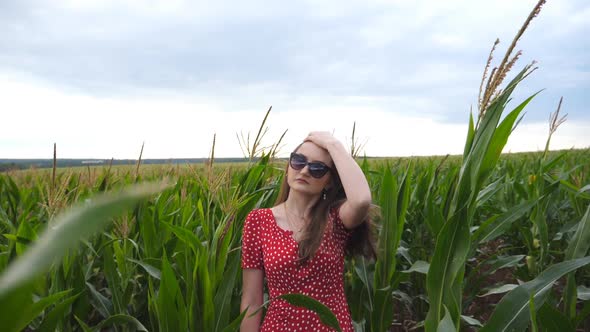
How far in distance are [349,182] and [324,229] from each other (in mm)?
231

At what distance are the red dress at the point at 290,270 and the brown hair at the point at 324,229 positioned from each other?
68mm

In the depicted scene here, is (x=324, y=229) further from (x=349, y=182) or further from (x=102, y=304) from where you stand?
(x=102, y=304)

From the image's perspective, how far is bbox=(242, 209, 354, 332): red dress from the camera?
2072mm

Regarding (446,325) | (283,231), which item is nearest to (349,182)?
(283,231)

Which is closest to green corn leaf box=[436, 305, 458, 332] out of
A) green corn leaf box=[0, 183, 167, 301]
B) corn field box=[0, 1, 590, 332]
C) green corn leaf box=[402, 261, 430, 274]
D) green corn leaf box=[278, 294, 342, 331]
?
corn field box=[0, 1, 590, 332]

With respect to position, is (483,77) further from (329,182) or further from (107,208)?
(107,208)

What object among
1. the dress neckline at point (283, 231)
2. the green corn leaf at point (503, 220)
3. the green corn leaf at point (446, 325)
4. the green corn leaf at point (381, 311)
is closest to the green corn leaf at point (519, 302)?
the green corn leaf at point (446, 325)

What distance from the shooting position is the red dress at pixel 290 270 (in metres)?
2.07

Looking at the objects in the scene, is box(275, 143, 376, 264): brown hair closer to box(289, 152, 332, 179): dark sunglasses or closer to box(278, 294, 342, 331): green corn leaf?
box(289, 152, 332, 179): dark sunglasses

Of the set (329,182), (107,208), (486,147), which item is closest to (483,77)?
(486,147)

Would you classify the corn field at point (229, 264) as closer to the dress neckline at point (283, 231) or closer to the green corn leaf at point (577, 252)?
the green corn leaf at point (577, 252)

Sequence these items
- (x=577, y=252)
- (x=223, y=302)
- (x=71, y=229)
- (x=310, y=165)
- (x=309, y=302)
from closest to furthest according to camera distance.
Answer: (x=71, y=229) → (x=309, y=302) → (x=223, y=302) → (x=577, y=252) → (x=310, y=165)

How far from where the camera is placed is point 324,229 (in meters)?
2.10

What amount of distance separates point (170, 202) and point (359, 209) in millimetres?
1818
